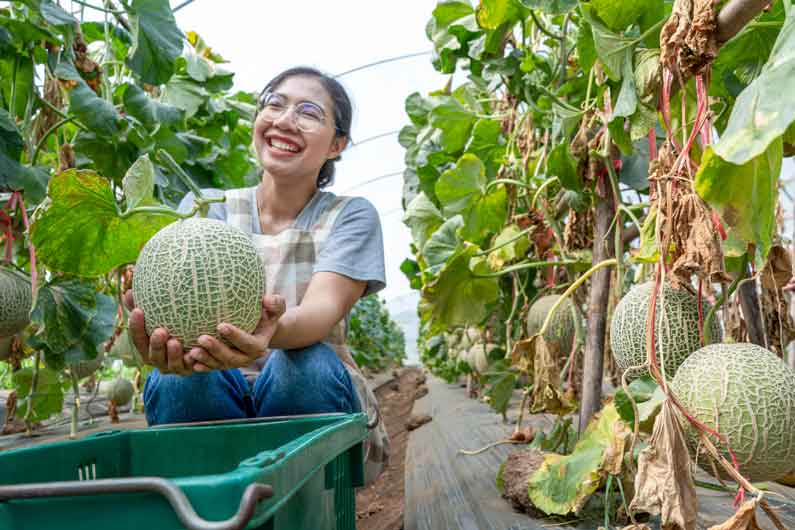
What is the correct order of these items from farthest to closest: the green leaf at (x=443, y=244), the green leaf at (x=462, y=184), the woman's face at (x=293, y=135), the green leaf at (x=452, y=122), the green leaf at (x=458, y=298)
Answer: the green leaf at (x=452, y=122), the green leaf at (x=443, y=244), the green leaf at (x=462, y=184), the green leaf at (x=458, y=298), the woman's face at (x=293, y=135)

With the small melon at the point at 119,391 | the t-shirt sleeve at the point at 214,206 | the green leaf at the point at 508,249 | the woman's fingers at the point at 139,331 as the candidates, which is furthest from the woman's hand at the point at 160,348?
the small melon at the point at 119,391

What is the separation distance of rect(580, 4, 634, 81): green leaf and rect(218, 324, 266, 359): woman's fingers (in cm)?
96

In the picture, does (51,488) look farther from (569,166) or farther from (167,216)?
(569,166)

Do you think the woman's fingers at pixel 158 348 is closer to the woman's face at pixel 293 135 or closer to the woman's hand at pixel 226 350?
the woman's hand at pixel 226 350

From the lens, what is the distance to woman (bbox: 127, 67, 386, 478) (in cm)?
182

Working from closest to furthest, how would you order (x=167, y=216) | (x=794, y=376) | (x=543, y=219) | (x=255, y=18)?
(x=794, y=376) < (x=167, y=216) < (x=543, y=219) < (x=255, y=18)

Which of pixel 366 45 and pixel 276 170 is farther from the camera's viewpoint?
pixel 366 45

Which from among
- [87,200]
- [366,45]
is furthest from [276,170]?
[366,45]

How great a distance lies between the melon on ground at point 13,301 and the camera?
201cm

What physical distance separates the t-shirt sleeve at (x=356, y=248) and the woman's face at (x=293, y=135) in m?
0.20

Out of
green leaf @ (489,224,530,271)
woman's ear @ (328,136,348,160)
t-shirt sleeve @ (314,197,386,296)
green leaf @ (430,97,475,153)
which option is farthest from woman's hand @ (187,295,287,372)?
green leaf @ (430,97,475,153)

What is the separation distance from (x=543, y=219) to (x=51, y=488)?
205 centimetres

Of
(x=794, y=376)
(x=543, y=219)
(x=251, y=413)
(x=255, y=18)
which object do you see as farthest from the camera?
(x=255, y=18)

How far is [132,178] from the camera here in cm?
145
